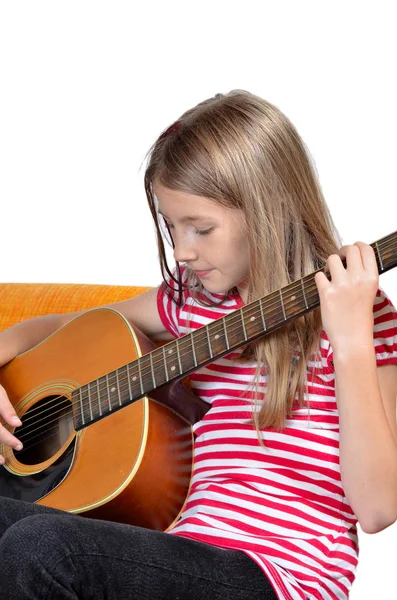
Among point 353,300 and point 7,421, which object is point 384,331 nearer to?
point 353,300

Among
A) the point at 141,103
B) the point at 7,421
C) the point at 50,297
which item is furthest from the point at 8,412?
the point at 141,103

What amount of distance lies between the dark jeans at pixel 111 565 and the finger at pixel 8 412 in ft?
1.54

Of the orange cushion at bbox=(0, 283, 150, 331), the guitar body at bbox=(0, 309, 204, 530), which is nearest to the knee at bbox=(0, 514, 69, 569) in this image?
the guitar body at bbox=(0, 309, 204, 530)

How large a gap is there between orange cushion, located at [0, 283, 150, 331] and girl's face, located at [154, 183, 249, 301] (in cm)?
56

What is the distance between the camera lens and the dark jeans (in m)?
1.18

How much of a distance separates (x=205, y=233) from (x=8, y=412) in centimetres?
53

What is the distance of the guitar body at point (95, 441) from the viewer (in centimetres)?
154

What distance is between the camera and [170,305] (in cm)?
175

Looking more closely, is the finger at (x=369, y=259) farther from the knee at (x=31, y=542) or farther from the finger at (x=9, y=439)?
the finger at (x=9, y=439)

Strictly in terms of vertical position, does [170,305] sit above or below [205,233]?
below

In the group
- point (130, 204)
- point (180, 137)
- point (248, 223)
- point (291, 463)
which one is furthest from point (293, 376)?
point (130, 204)

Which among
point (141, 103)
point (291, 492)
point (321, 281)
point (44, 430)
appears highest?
point (141, 103)

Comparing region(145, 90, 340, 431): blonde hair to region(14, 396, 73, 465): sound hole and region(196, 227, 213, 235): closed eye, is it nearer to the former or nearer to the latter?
region(196, 227, 213, 235): closed eye

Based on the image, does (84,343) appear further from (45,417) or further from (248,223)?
(248,223)
